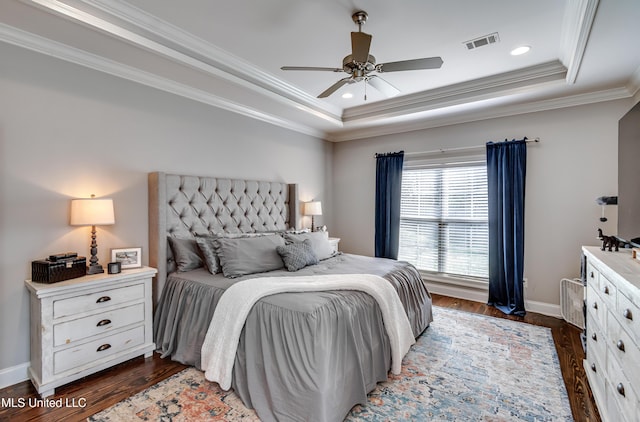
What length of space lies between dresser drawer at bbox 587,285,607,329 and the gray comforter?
1.36 meters

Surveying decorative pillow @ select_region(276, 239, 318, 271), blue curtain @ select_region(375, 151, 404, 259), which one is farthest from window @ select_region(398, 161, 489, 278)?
decorative pillow @ select_region(276, 239, 318, 271)

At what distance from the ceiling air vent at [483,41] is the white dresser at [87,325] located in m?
3.38

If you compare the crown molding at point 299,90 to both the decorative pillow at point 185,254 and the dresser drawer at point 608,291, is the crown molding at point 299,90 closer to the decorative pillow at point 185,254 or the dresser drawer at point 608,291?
the decorative pillow at point 185,254

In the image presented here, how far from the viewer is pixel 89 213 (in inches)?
92.5

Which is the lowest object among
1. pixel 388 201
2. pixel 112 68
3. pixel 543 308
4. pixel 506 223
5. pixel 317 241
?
pixel 543 308

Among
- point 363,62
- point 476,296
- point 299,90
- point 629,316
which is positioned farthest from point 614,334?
point 299,90

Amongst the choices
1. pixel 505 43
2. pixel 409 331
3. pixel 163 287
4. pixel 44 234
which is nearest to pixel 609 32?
pixel 505 43

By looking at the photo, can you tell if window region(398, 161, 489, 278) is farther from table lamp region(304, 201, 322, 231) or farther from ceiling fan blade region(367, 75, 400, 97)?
ceiling fan blade region(367, 75, 400, 97)

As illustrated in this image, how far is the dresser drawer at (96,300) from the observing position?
2133 mm

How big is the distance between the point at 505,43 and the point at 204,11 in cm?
248

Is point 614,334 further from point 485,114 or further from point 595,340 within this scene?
point 485,114

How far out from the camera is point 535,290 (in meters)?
3.74

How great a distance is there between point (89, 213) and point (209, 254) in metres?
0.97

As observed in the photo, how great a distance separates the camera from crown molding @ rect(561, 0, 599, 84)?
1953 millimetres
